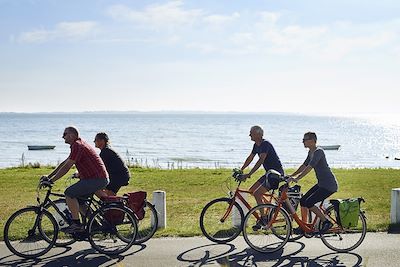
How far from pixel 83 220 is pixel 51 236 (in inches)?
25.7

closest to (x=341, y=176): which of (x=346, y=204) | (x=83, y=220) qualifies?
(x=346, y=204)

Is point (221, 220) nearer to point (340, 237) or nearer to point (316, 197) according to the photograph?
point (316, 197)

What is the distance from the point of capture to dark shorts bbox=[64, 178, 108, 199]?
26.0 feet

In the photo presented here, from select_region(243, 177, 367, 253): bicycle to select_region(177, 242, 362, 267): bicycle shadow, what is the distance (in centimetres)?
20

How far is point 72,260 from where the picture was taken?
25.0 ft

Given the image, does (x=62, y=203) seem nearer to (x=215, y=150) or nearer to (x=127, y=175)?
(x=127, y=175)

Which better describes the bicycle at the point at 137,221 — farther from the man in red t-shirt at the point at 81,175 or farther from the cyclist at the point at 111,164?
the cyclist at the point at 111,164

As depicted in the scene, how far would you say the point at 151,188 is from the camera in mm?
17594

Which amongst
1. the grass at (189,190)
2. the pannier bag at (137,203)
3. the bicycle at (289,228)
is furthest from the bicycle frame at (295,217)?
the pannier bag at (137,203)

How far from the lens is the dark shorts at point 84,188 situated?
7.93m

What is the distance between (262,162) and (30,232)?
3820 millimetres

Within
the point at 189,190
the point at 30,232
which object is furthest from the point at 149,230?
the point at 189,190

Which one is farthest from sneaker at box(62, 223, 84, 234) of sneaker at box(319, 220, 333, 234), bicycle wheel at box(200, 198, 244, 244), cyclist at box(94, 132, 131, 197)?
sneaker at box(319, 220, 333, 234)

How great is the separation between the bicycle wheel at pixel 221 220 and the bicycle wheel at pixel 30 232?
239cm
